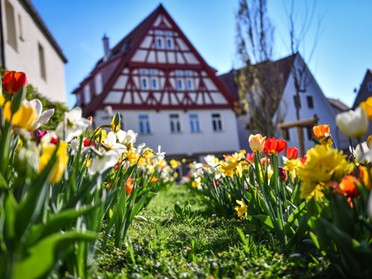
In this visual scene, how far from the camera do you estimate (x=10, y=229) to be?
129 cm

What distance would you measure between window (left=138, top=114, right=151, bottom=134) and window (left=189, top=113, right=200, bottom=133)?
96.4 inches

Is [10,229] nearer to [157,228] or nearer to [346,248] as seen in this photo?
[346,248]

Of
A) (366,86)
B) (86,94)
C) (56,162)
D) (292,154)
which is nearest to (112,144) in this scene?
(56,162)

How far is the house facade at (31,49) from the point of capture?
9680 millimetres

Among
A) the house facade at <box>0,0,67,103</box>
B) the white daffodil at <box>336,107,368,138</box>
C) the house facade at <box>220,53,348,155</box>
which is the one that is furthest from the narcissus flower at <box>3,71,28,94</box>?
the house facade at <box>220,53,348,155</box>

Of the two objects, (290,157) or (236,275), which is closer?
(236,275)

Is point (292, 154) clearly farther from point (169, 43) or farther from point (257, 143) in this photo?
point (169, 43)

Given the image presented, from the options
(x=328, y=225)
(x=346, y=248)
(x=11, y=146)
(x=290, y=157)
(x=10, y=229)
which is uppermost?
(x=11, y=146)

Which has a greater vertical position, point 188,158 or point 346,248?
point 188,158

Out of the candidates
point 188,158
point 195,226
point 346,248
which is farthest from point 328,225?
point 188,158

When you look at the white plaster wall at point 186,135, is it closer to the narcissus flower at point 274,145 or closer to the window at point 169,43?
the window at point 169,43

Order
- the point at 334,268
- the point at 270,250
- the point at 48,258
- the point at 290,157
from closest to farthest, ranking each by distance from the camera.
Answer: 1. the point at 48,258
2. the point at 334,268
3. the point at 270,250
4. the point at 290,157

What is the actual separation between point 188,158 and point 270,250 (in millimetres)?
19273

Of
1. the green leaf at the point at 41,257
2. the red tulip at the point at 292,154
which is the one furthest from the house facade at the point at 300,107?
the green leaf at the point at 41,257
